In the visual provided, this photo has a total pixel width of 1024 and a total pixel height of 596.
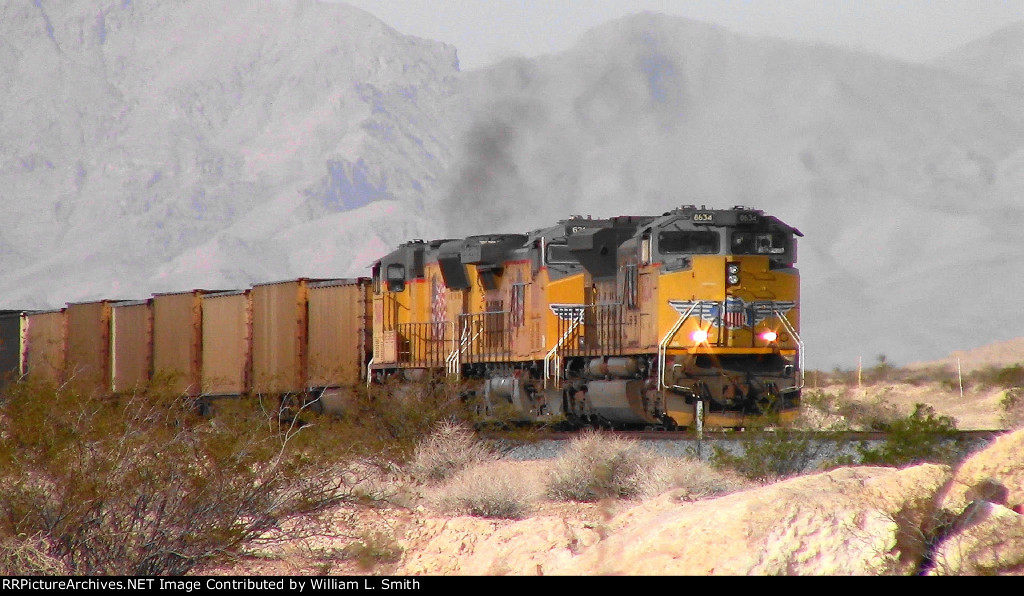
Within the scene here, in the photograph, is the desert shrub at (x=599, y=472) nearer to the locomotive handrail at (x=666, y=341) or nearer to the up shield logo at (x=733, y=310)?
the locomotive handrail at (x=666, y=341)

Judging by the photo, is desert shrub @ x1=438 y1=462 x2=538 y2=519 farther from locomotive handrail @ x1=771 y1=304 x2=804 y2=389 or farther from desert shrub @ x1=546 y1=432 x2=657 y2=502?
locomotive handrail @ x1=771 y1=304 x2=804 y2=389

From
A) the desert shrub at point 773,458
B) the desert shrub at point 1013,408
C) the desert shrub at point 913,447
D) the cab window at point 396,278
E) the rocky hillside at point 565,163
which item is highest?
the rocky hillside at point 565,163

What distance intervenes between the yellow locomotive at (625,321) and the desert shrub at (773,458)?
306 centimetres

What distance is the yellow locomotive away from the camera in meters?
18.3

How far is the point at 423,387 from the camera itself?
17.7 m

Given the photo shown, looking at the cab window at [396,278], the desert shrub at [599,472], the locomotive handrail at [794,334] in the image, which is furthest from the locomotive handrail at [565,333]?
the desert shrub at [599,472]

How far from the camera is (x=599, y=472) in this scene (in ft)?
41.6

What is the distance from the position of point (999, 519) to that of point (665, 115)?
137906 millimetres

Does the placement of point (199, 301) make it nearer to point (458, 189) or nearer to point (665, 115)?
point (458, 189)

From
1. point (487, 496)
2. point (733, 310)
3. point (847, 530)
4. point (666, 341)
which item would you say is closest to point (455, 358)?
point (666, 341)

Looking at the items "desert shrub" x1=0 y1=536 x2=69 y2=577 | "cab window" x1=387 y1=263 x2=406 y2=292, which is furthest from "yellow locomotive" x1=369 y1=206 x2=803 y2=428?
"desert shrub" x1=0 y1=536 x2=69 y2=577

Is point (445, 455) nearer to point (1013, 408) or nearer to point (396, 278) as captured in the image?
point (396, 278)

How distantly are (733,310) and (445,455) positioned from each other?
227 inches

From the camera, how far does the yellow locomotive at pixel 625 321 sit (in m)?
18.3
